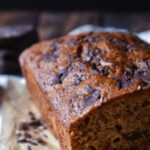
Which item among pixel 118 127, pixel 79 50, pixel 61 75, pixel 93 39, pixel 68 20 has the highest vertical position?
pixel 68 20

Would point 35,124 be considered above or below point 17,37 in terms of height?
below

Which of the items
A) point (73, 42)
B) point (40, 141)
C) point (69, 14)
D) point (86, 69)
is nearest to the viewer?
point (86, 69)

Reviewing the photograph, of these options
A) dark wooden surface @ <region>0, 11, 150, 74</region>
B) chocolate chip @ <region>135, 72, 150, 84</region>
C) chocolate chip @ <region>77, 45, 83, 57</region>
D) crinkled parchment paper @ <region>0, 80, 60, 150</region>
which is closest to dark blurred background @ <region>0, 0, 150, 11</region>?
dark wooden surface @ <region>0, 11, 150, 74</region>

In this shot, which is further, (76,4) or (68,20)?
(76,4)

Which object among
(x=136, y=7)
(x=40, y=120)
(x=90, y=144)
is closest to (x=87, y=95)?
(x=90, y=144)

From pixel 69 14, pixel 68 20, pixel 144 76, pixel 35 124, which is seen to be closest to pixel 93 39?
pixel 144 76

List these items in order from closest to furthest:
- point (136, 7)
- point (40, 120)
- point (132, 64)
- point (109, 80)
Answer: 1. point (109, 80)
2. point (132, 64)
3. point (40, 120)
4. point (136, 7)

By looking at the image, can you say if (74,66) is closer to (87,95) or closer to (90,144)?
(87,95)

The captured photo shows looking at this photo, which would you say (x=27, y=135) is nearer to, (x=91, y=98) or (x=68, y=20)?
(x=91, y=98)
